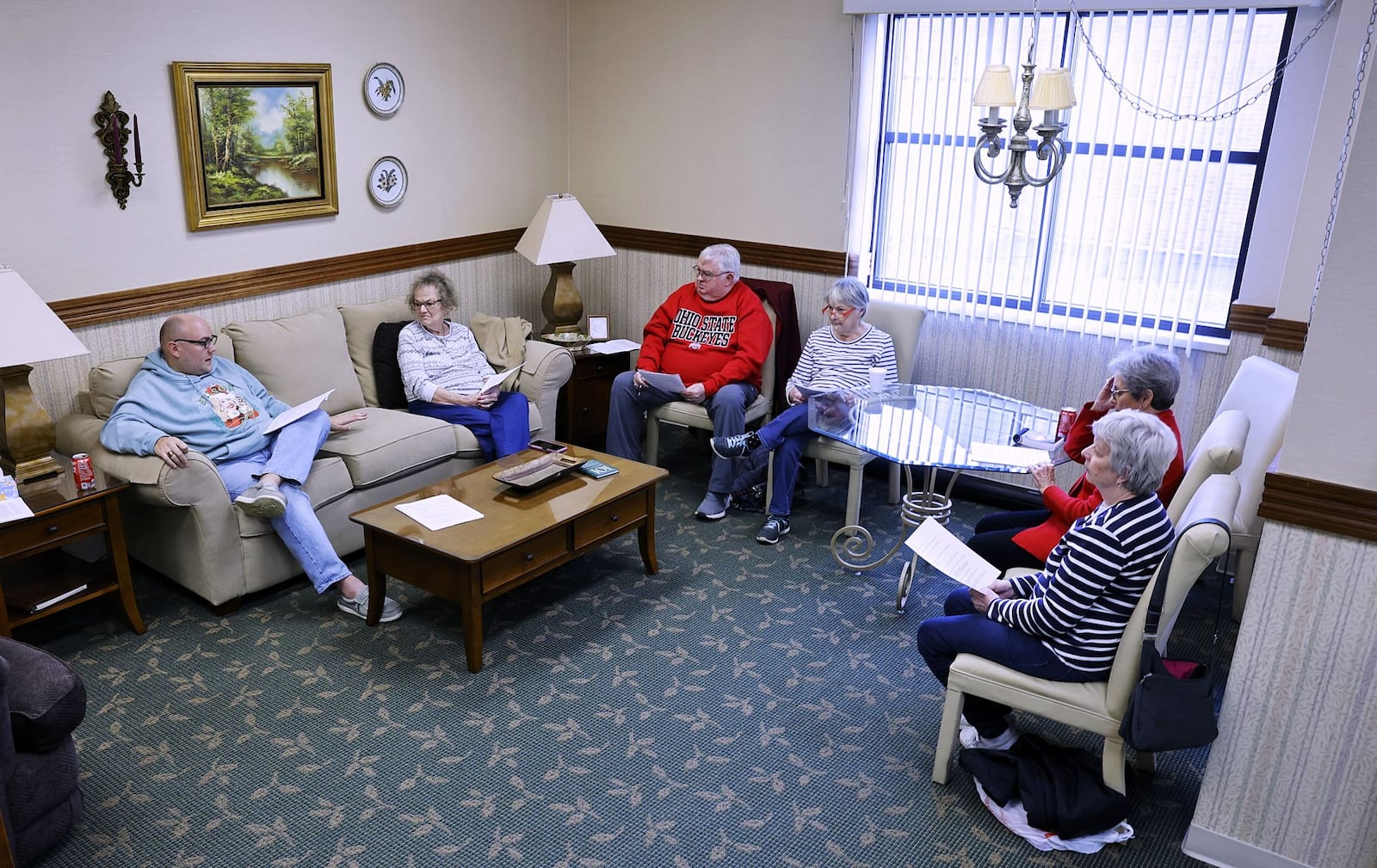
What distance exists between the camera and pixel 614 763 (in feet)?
10.6

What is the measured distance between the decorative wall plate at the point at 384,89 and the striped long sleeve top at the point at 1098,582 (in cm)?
406

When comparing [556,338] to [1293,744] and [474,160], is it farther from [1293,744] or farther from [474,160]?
[1293,744]

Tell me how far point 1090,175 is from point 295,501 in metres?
3.76

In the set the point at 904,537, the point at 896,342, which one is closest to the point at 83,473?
the point at 904,537

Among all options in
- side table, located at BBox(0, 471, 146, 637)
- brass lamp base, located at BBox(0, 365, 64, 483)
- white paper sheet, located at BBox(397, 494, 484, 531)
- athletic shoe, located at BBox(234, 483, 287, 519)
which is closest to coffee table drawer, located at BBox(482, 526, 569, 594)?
white paper sheet, located at BBox(397, 494, 484, 531)

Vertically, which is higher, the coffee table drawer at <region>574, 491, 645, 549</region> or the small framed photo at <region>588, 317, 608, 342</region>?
the small framed photo at <region>588, 317, 608, 342</region>

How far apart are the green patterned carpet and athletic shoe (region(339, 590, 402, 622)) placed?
0.21ft

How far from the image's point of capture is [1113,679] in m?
2.86

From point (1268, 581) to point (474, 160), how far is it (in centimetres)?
464

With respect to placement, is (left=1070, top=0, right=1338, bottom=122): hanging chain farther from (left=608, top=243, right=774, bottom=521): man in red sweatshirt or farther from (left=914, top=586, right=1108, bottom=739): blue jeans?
(left=914, top=586, right=1108, bottom=739): blue jeans

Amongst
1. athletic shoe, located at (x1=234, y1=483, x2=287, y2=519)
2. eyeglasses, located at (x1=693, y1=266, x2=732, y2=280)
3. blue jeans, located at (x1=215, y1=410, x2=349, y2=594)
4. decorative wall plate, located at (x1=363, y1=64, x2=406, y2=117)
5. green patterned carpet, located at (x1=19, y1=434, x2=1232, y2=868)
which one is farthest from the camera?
eyeglasses, located at (x1=693, y1=266, x2=732, y2=280)

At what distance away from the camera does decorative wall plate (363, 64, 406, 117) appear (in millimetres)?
5219

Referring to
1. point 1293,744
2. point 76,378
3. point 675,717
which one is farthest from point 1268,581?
point 76,378

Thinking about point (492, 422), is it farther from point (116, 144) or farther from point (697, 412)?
point (116, 144)
